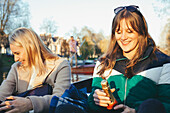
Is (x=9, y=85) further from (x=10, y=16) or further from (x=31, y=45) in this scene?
(x=10, y=16)

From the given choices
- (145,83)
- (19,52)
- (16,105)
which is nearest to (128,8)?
(145,83)

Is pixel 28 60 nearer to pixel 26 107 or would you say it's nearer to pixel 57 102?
pixel 26 107

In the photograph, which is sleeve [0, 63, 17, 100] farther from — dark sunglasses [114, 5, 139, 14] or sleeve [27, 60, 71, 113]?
dark sunglasses [114, 5, 139, 14]

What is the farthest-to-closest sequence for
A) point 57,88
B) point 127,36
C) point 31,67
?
point 31,67, point 57,88, point 127,36

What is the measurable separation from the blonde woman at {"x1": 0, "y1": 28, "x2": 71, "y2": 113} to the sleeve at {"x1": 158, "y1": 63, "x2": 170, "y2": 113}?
2.82ft

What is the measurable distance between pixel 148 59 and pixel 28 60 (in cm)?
112

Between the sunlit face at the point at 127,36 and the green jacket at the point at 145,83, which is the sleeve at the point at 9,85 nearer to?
the green jacket at the point at 145,83

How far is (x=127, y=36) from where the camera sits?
59.0 inches

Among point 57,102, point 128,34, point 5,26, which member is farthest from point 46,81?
point 5,26

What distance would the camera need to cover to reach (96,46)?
43.2 metres

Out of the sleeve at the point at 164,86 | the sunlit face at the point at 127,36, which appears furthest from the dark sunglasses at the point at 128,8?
the sleeve at the point at 164,86

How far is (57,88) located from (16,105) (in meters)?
0.43

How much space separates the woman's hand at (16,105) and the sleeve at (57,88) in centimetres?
5

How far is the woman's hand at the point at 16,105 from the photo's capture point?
1.33 metres
